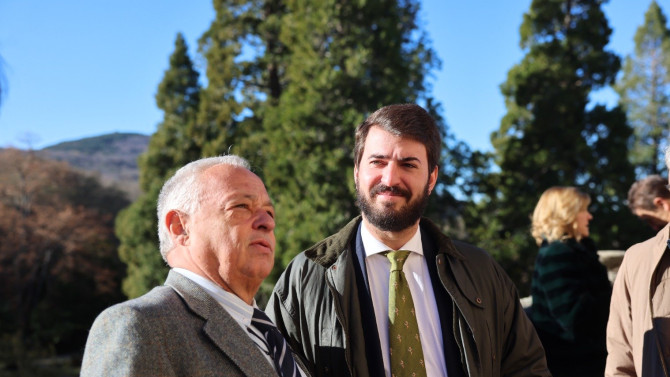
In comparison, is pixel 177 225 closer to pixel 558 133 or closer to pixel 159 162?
pixel 558 133

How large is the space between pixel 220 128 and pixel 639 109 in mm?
19627

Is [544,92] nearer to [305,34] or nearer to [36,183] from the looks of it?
[305,34]

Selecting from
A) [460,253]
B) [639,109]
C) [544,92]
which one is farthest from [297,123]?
[639,109]

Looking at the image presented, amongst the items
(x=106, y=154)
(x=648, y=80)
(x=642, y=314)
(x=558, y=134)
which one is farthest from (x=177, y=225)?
(x=106, y=154)

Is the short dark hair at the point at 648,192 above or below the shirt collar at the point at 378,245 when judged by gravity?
above

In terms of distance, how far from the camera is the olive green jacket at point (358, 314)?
2.15 m

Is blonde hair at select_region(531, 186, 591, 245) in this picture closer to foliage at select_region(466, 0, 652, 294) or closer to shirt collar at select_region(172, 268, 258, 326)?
shirt collar at select_region(172, 268, 258, 326)

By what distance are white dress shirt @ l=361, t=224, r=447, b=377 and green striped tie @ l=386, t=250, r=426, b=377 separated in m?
0.03

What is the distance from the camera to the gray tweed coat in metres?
1.34

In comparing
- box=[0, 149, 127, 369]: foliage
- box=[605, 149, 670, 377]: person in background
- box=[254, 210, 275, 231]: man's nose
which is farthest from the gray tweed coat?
box=[0, 149, 127, 369]: foliage

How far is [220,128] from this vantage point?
1711 cm

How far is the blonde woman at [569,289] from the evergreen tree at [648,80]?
2482 centimetres

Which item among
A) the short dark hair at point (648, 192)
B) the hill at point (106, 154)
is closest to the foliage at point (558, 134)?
the short dark hair at point (648, 192)

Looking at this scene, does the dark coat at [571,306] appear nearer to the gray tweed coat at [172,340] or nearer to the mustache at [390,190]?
the mustache at [390,190]
